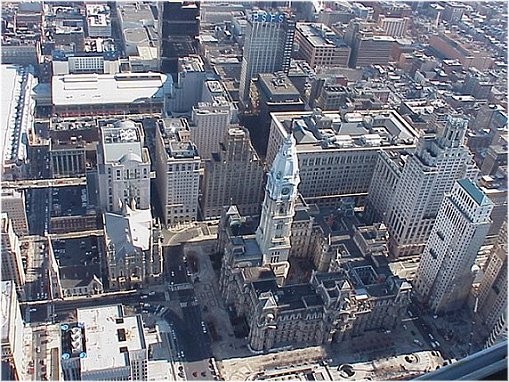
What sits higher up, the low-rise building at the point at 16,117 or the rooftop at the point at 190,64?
the rooftop at the point at 190,64

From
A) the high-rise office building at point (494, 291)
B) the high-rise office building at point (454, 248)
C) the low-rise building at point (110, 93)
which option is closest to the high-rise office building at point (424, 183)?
the high-rise office building at point (454, 248)

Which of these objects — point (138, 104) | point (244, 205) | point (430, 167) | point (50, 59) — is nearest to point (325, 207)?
point (244, 205)

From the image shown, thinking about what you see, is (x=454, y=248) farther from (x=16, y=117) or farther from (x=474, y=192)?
(x=16, y=117)

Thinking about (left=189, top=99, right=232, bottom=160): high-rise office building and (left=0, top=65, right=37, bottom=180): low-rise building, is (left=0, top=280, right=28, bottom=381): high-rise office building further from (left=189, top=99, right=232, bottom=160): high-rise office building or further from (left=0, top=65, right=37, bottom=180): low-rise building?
(left=189, top=99, right=232, bottom=160): high-rise office building

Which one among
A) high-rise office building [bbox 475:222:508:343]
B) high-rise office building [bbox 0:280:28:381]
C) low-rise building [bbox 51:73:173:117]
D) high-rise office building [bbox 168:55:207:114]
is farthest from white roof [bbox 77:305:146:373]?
low-rise building [bbox 51:73:173:117]

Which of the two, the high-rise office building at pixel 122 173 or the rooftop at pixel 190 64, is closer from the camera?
the high-rise office building at pixel 122 173

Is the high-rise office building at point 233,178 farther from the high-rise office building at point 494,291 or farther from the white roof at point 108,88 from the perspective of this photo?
the high-rise office building at point 494,291

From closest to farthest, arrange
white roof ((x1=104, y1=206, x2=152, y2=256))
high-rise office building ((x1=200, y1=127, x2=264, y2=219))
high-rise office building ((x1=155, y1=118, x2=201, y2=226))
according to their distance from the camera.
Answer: white roof ((x1=104, y1=206, x2=152, y2=256)) → high-rise office building ((x1=155, y1=118, x2=201, y2=226)) → high-rise office building ((x1=200, y1=127, x2=264, y2=219))
